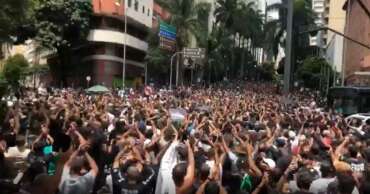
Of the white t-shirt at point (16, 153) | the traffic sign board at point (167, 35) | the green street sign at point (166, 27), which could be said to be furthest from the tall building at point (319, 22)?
the white t-shirt at point (16, 153)

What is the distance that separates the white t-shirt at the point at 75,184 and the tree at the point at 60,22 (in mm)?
51783

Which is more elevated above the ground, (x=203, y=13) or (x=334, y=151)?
(x=203, y=13)

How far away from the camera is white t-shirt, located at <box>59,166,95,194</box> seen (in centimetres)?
651

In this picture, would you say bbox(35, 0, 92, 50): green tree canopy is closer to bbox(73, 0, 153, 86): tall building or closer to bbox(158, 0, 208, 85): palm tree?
bbox(73, 0, 153, 86): tall building

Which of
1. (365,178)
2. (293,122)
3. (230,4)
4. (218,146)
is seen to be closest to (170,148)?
(218,146)

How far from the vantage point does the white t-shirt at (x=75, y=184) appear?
256 inches

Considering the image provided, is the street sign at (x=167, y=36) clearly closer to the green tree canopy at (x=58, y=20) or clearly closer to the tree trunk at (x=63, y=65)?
the green tree canopy at (x=58, y=20)

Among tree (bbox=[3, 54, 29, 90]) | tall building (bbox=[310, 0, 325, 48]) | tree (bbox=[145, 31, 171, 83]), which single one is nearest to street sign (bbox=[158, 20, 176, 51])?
tree (bbox=[145, 31, 171, 83])

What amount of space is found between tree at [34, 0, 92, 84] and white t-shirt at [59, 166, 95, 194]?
5178cm

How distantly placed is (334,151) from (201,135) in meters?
2.01

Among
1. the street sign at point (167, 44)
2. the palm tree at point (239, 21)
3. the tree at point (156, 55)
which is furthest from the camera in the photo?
the palm tree at point (239, 21)

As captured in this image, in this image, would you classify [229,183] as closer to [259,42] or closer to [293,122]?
[293,122]

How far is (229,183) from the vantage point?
748cm

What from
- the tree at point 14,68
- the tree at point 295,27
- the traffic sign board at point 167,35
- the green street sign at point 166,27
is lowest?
the tree at point 14,68
